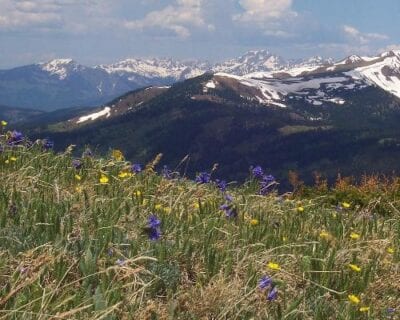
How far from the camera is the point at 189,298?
417 cm

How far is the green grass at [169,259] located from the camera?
12.2ft

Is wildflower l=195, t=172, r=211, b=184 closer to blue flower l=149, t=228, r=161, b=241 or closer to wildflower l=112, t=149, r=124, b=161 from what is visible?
wildflower l=112, t=149, r=124, b=161

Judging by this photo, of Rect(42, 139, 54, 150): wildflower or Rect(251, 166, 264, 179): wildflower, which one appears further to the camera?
Rect(42, 139, 54, 150): wildflower

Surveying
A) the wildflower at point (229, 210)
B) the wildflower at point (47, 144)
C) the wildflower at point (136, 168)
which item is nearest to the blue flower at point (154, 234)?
the wildflower at point (229, 210)

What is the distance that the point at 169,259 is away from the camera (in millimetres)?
4750

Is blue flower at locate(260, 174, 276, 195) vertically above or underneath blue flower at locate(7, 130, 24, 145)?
underneath

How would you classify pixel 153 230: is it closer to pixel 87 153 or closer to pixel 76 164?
pixel 76 164

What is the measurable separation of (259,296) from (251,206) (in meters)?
3.33

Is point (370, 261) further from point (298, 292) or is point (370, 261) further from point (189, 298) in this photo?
point (189, 298)

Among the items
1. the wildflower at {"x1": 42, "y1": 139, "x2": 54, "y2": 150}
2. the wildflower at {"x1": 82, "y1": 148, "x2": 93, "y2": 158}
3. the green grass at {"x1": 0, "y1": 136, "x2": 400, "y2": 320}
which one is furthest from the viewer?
the wildflower at {"x1": 42, "y1": 139, "x2": 54, "y2": 150}

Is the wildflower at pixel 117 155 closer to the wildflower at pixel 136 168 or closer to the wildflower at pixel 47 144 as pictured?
the wildflower at pixel 136 168

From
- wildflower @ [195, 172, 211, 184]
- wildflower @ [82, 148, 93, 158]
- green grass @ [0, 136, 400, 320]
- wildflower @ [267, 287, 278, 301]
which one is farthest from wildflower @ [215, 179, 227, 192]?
→ wildflower @ [267, 287, 278, 301]

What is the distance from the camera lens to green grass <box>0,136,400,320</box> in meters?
3.73

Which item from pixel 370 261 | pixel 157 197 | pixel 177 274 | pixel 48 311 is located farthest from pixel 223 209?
pixel 48 311
